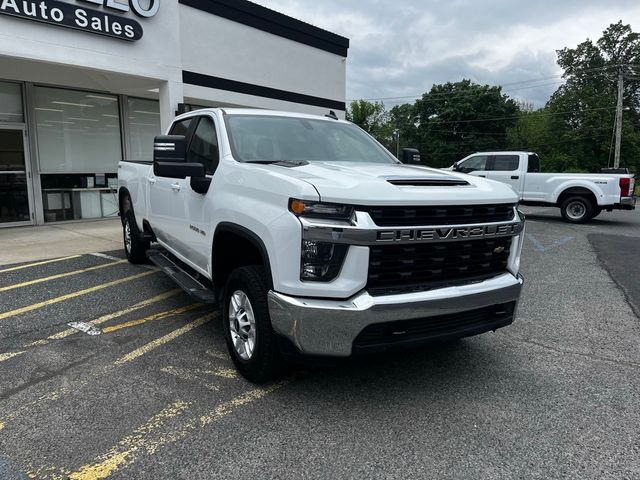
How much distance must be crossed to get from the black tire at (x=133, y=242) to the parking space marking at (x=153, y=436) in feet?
12.6

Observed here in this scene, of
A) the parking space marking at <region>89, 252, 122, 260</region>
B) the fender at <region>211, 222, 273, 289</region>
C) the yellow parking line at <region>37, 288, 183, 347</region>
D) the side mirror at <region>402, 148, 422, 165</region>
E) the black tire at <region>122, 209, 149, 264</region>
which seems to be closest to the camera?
the fender at <region>211, 222, 273, 289</region>

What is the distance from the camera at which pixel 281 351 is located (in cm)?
305

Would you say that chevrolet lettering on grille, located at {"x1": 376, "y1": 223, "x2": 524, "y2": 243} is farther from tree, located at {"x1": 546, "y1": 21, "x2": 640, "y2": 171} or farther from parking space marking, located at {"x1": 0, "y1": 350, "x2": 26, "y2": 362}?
tree, located at {"x1": 546, "y1": 21, "x2": 640, "y2": 171}

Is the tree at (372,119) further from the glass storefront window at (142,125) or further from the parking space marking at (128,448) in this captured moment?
the parking space marking at (128,448)

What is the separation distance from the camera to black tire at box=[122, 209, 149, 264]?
6.68 m

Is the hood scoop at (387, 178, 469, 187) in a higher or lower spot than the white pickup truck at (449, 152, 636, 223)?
higher

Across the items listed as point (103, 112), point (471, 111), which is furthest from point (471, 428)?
point (471, 111)

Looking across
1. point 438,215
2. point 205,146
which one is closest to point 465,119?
point 205,146

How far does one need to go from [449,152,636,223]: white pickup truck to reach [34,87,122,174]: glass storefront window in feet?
34.0

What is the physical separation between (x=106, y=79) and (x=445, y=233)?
10.0 m

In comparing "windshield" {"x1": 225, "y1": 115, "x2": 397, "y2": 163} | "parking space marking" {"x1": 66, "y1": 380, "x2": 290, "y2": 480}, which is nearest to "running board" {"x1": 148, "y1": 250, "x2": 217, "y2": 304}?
"parking space marking" {"x1": 66, "y1": 380, "x2": 290, "y2": 480}

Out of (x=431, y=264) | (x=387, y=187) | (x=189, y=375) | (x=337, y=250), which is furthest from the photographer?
(x=189, y=375)

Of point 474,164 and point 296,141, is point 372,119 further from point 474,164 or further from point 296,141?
point 296,141

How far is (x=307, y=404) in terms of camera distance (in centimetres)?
320
